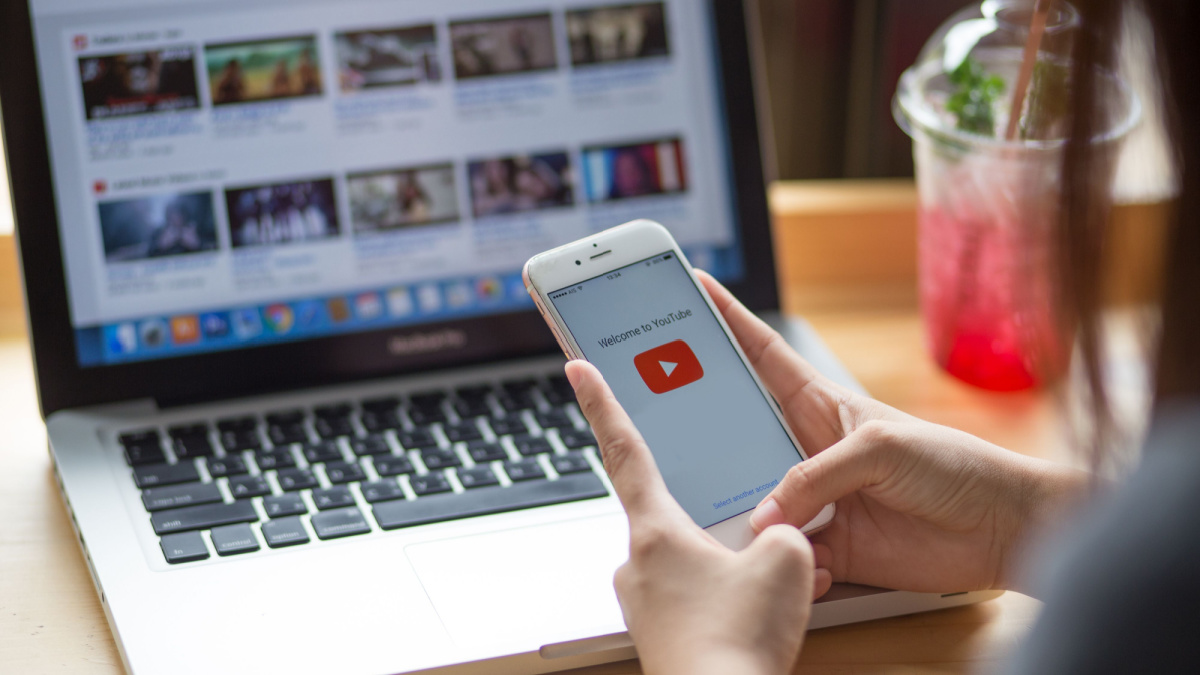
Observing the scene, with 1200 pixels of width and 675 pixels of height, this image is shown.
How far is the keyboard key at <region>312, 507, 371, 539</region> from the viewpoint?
541 millimetres

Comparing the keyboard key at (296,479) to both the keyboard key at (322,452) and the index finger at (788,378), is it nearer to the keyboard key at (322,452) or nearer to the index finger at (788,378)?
the keyboard key at (322,452)

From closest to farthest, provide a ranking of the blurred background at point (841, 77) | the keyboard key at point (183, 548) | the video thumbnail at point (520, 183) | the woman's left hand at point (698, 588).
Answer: the woman's left hand at point (698, 588), the keyboard key at point (183, 548), the video thumbnail at point (520, 183), the blurred background at point (841, 77)

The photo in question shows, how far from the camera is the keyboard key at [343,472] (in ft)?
1.92

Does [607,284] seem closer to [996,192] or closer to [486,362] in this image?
[486,362]

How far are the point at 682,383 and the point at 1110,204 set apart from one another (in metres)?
0.27

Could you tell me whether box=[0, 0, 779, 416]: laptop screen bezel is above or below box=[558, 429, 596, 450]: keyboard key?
above

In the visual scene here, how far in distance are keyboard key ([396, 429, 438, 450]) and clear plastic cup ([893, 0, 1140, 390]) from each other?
1.39 ft

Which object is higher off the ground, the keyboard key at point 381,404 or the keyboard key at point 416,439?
the keyboard key at point 381,404

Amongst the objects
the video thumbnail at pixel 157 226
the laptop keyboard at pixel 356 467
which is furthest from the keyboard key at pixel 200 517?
the video thumbnail at pixel 157 226

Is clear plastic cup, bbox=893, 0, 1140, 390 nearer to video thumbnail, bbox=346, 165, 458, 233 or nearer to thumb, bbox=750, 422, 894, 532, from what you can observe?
thumb, bbox=750, 422, 894, 532

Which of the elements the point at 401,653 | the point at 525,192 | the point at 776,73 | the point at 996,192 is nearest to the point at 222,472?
the point at 401,653

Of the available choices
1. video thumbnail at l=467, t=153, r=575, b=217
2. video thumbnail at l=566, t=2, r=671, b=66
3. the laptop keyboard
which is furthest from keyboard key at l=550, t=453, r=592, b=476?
video thumbnail at l=566, t=2, r=671, b=66

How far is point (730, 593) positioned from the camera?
43cm

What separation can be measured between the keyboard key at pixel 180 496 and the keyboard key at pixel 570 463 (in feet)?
0.67
